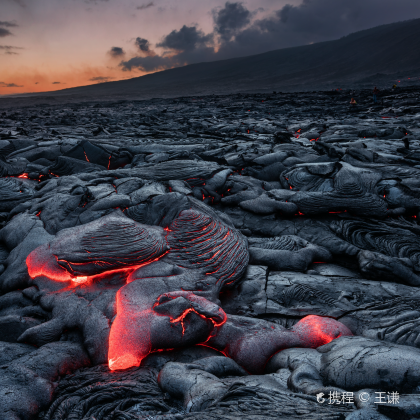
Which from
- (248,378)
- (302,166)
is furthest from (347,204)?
(248,378)

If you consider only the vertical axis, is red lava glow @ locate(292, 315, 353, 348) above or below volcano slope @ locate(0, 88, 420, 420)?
below

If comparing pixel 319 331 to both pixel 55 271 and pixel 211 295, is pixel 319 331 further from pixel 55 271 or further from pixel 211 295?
pixel 55 271

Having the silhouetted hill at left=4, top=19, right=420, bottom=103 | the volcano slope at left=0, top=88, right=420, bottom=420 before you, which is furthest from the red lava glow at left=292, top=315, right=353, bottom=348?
the silhouetted hill at left=4, top=19, right=420, bottom=103

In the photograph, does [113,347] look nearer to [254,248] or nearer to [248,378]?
[248,378]

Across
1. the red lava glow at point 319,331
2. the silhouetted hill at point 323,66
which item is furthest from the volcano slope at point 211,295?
the silhouetted hill at point 323,66

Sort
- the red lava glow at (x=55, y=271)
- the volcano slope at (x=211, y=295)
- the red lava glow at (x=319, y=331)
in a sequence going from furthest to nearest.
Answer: the red lava glow at (x=55, y=271)
the red lava glow at (x=319, y=331)
the volcano slope at (x=211, y=295)

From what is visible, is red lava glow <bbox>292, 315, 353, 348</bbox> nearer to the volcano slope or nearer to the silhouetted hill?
the volcano slope

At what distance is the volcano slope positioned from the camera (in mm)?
1626

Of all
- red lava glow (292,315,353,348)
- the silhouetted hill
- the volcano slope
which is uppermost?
the silhouetted hill

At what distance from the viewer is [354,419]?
117 cm

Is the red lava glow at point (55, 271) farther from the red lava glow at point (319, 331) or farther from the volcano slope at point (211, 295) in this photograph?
the red lava glow at point (319, 331)

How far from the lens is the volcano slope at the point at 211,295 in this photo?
1.63 m

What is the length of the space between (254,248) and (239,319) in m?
1.17

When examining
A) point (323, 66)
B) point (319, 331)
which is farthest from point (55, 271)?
point (323, 66)
